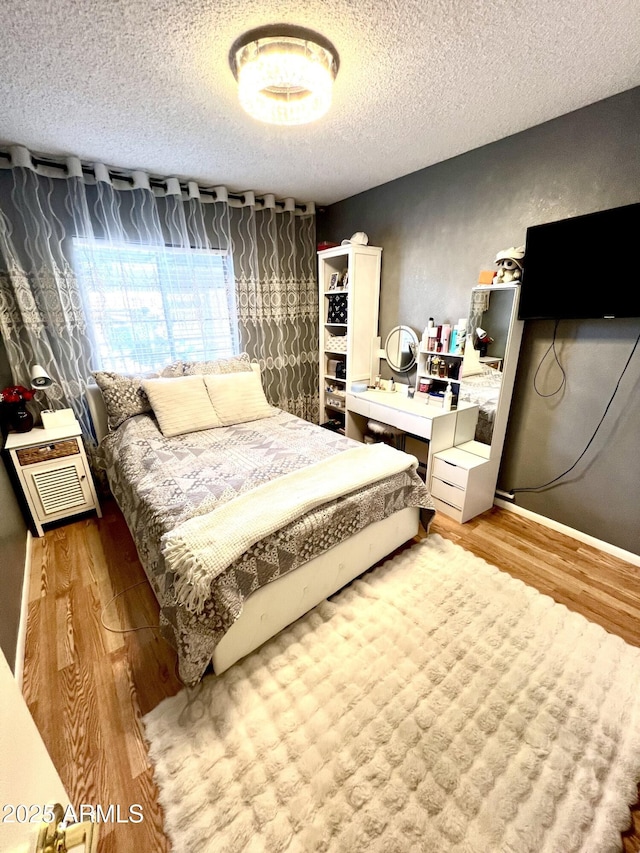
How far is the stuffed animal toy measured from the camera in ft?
6.96

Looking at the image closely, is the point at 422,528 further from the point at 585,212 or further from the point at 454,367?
the point at 585,212

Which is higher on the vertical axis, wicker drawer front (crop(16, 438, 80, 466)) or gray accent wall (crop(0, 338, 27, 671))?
wicker drawer front (crop(16, 438, 80, 466))

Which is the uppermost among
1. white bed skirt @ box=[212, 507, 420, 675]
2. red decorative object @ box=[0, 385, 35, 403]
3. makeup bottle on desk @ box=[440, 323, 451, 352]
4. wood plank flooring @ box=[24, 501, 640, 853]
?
makeup bottle on desk @ box=[440, 323, 451, 352]

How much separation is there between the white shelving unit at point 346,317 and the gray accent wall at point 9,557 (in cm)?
249

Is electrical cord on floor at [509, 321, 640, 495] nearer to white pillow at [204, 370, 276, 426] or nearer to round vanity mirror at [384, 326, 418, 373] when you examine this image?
round vanity mirror at [384, 326, 418, 373]

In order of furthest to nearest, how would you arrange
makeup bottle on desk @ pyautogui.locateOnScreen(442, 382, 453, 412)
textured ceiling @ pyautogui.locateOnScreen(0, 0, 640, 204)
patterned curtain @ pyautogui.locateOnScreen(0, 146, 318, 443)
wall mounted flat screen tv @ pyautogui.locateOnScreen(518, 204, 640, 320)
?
makeup bottle on desk @ pyautogui.locateOnScreen(442, 382, 453, 412) → patterned curtain @ pyautogui.locateOnScreen(0, 146, 318, 443) → wall mounted flat screen tv @ pyautogui.locateOnScreen(518, 204, 640, 320) → textured ceiling @ pyautogui.locateOnScreen(0, 0, 640, 204)

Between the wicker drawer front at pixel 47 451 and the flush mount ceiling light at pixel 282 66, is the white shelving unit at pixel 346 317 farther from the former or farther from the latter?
the wicker drawer front at pixel 47 451

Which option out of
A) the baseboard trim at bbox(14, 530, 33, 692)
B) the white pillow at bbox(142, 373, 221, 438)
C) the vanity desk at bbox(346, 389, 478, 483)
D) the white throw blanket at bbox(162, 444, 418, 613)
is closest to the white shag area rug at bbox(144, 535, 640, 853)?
the white throw blanket at bbox(162, 444, 418, 613)

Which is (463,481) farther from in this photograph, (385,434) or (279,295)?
(279,295)

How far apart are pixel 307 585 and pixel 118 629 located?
930mm

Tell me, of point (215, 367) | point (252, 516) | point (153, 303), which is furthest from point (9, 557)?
point (153, 303)

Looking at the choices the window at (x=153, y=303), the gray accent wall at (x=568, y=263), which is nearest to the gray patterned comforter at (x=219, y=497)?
the window at (x=153, y=303)

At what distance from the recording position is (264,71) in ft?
4.44

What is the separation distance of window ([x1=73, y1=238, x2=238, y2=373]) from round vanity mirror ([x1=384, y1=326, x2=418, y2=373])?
145cm
